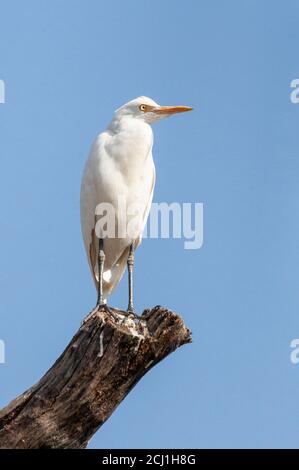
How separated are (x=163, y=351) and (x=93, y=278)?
9.56ft

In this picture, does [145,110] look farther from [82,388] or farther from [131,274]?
[82,388]

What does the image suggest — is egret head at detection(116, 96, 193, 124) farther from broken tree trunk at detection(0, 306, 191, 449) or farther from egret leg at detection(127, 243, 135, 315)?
broken tree trunk at detection(0, 306, 191, 449)

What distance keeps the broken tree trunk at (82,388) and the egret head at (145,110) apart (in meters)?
3.29

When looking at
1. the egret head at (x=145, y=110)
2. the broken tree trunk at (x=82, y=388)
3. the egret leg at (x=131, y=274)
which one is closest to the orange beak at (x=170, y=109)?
the egret head at (x=145, y=110)

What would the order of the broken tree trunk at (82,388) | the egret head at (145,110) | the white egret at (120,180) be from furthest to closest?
1. the egret head at (145,110)
2. the white egret at (120,180)
3. the broken tree trunk at (82,388)

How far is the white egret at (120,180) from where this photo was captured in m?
8.73

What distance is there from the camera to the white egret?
873 cm

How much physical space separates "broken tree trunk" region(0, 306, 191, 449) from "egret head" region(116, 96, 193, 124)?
10.8ft

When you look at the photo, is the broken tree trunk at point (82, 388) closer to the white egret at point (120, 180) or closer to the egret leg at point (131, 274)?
the egret leg at point (131, 274)

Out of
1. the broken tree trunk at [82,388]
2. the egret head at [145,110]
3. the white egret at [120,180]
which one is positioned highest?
the egret head at [145,110]

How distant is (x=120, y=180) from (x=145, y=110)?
35.4 inches

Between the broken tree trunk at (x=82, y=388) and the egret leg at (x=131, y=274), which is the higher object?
the egret leg at (x=131, y=274)

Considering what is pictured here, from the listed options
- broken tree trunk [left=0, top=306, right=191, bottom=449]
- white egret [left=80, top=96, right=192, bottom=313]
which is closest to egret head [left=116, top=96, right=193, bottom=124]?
white egret [left=80, top=96, right=192, bottom=313]
